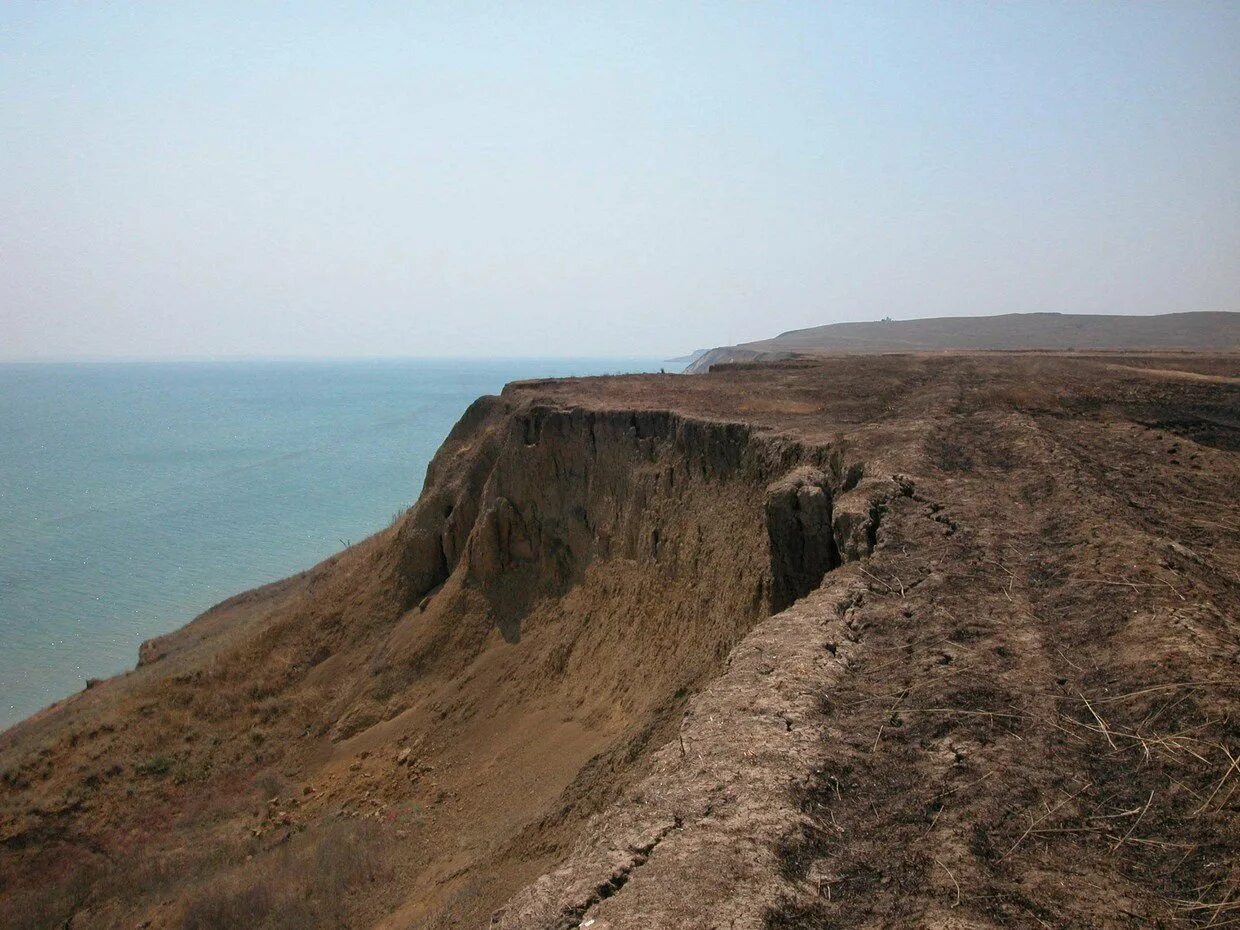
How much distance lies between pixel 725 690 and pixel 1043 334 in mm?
81263

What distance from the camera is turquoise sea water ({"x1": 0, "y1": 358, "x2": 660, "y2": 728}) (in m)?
30.8

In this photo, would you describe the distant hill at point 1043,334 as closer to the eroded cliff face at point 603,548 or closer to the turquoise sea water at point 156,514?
the turquoise sea water at point 156,514

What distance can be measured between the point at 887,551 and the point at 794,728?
8.73 feet

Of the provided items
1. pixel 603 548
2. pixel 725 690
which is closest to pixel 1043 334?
pixel 603 548

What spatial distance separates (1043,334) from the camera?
74750 mm

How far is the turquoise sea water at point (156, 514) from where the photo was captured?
30844 mm

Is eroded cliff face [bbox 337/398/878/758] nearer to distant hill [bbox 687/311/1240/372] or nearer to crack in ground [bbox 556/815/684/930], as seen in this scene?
crack in ground [bbox 556/815/684/930]

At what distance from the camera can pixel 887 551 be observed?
6.72 meters

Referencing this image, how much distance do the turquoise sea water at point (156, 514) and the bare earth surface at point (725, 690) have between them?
10685mm

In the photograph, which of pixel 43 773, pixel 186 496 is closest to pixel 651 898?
pixel 43 773

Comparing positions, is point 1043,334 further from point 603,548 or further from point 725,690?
point 725,690

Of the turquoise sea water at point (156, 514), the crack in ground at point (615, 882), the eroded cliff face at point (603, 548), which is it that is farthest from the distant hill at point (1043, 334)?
the crack in ground at point (615, 882)

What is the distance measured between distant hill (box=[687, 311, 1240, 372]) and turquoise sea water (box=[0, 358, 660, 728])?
3228 cm

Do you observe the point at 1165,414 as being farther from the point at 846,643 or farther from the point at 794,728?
the point at 794,728
